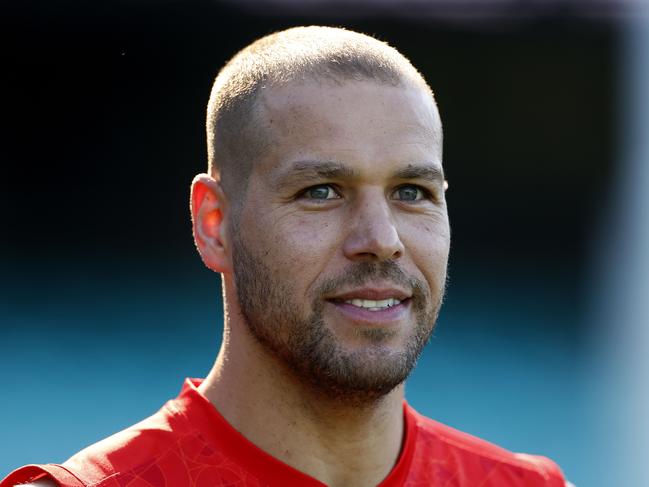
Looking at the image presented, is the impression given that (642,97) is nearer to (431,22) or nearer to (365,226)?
(431,22)

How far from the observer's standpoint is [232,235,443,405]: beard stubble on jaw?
2494mm

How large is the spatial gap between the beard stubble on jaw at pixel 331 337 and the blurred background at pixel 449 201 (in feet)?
→ 18.1

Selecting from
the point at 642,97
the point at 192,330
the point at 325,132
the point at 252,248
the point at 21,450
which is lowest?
the point at 21,450

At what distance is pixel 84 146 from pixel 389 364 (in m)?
6.68

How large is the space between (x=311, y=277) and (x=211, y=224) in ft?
1.27

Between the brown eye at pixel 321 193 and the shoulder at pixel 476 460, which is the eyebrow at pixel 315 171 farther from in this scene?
the shoulder at pixel 476 460

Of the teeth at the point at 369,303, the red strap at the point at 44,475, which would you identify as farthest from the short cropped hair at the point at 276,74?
the red strap at the point at 44,475

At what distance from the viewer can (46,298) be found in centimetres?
880

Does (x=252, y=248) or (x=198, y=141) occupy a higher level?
(x=198, y=141)

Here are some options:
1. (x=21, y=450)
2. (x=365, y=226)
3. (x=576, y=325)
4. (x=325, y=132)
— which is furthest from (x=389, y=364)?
(x=576, y=325)

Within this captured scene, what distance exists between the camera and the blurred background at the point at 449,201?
8.27 metres

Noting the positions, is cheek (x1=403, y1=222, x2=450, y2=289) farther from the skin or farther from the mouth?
the mouth

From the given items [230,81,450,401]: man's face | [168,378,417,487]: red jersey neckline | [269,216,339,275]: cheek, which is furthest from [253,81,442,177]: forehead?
[168,378,417,487]: red jersey neckline

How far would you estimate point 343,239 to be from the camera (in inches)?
99.1
